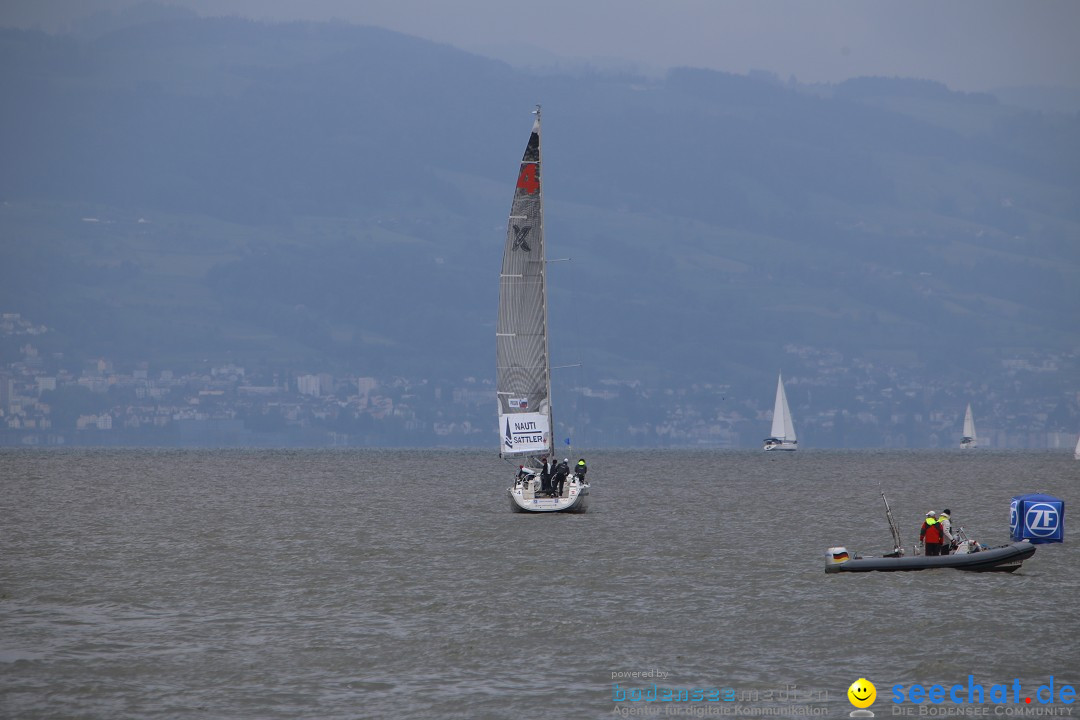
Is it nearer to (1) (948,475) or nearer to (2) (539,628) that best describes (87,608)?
(2) (539,628)

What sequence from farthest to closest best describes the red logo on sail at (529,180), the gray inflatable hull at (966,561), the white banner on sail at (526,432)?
1. the red logo on sail at (529,180)
2. the white banner on sail at (526,432)
3. the gray inflatable hull at (966,561)

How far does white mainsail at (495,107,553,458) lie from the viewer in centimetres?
6700

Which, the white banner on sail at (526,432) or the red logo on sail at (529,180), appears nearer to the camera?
the white banner on sail at (526,432)

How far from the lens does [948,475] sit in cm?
14675

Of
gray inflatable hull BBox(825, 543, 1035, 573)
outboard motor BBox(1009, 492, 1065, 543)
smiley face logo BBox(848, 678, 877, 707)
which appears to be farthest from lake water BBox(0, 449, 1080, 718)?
outboard motor BBox(1009, 492, 1065, 543)

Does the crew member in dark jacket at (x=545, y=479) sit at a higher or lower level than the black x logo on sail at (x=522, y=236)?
lower

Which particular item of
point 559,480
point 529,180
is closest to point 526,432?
point 559,480

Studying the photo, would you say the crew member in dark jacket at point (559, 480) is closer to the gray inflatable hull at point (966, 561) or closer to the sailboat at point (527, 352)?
the sailboat at point (527, 352)

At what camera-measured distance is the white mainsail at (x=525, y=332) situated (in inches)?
2638

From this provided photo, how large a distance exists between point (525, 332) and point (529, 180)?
21.6 ft

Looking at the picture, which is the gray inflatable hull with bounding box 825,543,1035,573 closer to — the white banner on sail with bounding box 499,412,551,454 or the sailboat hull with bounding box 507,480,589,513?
the sailboat hull with bounding box 507,480,589,513

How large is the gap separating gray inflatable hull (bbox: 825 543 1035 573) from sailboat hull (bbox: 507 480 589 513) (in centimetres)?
2323

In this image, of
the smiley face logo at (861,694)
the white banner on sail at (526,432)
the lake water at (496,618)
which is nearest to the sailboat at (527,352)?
the white banner on sail at (526,432)

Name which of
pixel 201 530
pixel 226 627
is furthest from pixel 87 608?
pixel 201 530
